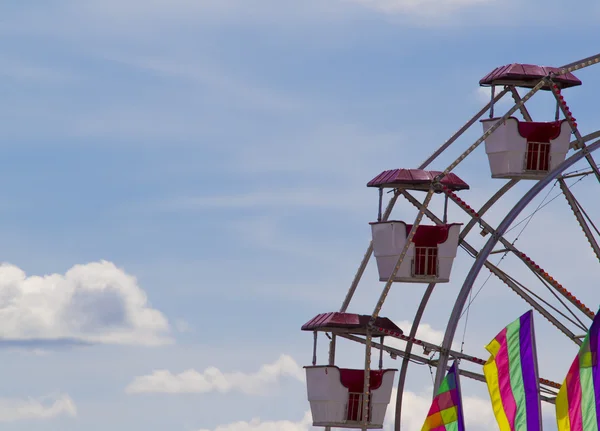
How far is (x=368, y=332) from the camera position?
46781 mm

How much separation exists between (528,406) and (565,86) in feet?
32.5

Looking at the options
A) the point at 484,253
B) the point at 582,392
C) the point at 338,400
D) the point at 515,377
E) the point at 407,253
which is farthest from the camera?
the point at 338,400

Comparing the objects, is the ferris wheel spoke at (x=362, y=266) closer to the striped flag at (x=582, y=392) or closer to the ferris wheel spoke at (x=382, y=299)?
the ferris wheel spoke at (x=382, y=299)

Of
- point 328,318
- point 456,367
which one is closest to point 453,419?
point 456,367

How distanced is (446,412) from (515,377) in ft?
11.0

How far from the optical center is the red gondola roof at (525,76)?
4581cm

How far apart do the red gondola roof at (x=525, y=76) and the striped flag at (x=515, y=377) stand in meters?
7.31

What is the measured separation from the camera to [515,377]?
41.4 m

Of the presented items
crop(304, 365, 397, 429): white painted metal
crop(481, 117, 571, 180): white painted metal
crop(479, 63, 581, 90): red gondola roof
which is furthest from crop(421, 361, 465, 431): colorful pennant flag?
crop(479, 63, 581, 90): red gondola roof

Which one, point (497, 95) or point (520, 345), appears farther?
point (497, 95)

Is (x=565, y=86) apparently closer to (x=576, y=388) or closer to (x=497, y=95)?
(x=497, y=95)

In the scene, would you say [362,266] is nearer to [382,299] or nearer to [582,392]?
[382,299]

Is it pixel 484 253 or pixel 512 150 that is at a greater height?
pixel 512 150

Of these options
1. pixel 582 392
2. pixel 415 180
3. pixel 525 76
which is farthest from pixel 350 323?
pixel 582 392
